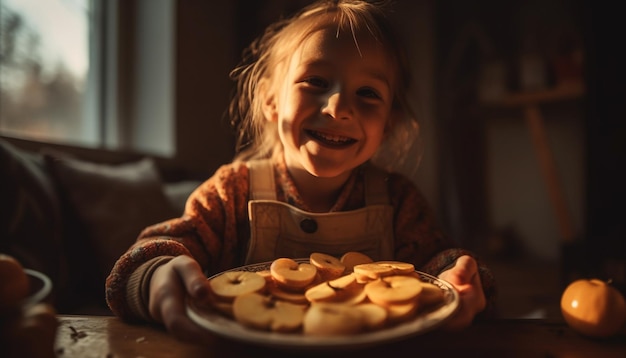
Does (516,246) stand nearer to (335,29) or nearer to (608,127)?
(608,127)

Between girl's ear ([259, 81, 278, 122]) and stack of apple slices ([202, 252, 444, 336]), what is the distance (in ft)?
1.43

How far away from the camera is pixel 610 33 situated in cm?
227

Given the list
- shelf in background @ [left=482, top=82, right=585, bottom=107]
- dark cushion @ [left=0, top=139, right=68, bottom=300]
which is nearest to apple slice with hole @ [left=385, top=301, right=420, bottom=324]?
dark cushion @ [left=0, top=139, right=68, bottom=300]

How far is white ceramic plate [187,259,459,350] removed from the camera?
38 centimetres

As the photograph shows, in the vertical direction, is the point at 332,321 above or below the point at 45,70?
below

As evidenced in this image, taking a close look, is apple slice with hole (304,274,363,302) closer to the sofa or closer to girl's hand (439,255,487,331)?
girl's hand (439,255,487,331)

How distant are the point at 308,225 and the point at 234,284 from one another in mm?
324

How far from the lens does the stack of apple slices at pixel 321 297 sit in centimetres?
43

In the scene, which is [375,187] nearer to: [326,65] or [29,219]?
[326,65]

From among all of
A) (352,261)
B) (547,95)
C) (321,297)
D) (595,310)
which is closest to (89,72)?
(352,261)

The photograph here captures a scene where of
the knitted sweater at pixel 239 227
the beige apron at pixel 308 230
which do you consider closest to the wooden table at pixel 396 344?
the knitted sweater at pixel 239 227

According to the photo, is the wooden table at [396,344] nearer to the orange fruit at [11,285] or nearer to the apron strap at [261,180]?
the orange fruit at [11,285]

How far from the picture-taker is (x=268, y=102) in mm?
980

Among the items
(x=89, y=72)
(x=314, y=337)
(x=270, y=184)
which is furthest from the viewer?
(x=89, y=72)
